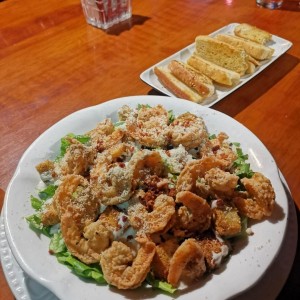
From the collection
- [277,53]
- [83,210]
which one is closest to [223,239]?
[83,210]

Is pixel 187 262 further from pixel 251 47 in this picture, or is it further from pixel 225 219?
pixel 251 47

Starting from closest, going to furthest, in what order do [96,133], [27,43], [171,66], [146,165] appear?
[146,165], [96,133], [171,66], [27,43]

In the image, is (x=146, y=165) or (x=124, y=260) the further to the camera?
(x=146, y=165)

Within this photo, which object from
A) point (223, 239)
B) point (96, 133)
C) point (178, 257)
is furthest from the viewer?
point (96, 133)

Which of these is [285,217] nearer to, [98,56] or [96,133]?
[96,133]

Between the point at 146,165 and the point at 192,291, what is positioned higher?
the point at 146,165

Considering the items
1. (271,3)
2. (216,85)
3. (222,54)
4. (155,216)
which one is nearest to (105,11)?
(222,54)
